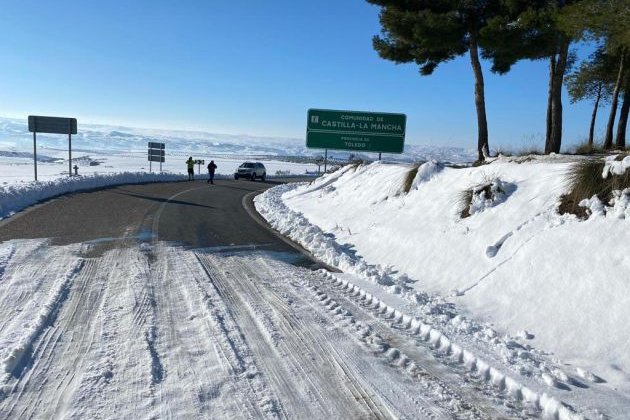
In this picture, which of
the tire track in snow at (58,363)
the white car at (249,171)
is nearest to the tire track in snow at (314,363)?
the tire track in snow at (58,363)

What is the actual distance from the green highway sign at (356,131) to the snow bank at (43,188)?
432 inches

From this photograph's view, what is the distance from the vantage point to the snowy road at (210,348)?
11.3ft

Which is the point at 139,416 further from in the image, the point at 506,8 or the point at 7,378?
the point at 506,8

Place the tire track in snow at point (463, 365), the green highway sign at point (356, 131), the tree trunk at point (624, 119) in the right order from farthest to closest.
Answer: the green highway sign at point (356, 131) → the tree trunk at point (624, 119) → the tire track in snow at point (463, 365)

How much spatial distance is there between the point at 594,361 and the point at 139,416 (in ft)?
12.7

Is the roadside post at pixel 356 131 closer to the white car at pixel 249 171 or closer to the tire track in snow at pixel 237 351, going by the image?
the tire track in snow at pixel 237 351

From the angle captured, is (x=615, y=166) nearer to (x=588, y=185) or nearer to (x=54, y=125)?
(x=588, y=185)

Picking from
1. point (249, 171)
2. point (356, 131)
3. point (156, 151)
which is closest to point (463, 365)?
point (356, 131)

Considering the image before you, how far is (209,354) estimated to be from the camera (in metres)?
4.20

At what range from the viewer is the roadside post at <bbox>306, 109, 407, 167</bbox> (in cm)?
2077

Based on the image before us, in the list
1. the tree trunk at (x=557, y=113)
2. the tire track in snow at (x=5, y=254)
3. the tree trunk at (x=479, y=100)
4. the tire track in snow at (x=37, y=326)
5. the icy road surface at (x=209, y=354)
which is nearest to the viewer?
the icy road surface at (x=209, y=354)

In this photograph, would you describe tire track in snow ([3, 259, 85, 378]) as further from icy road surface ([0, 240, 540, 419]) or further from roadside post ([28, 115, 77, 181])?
roadside post ([28, 115, 77, 181])

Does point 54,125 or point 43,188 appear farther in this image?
point 54,125

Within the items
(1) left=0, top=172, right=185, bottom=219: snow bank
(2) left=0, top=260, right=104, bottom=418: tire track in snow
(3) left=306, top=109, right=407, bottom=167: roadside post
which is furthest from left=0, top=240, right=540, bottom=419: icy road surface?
(3) left=306, top=109, right=407, bottom=167: roadside post
